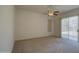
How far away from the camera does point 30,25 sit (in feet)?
7.67

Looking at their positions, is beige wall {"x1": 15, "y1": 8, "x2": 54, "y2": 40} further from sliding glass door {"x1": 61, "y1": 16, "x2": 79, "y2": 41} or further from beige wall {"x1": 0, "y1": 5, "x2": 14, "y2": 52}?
sliding glass door {"x1": 61, "y1": 16, "x2": 79, "y2": 41}

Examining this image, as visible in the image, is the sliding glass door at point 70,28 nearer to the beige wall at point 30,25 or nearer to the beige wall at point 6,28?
the beige wall at point 30,25

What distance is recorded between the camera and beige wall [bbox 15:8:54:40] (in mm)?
2209

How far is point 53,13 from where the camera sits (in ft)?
7.46

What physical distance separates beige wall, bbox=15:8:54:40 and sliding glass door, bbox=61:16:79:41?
34cm

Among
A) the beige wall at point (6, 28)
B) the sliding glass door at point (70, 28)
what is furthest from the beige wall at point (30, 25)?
the sliding glass door at point (70, 28)

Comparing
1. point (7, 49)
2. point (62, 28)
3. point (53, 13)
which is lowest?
point (7, 49)

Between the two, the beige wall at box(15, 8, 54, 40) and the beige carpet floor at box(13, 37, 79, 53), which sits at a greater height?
the beige wall at box(15, 8, 54, 40)

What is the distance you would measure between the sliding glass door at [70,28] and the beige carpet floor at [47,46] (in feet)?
0.39

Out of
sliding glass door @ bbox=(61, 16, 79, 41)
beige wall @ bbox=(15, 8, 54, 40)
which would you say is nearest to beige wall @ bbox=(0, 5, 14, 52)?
beige wall @ bbox=(15, 8, 54, 40)
